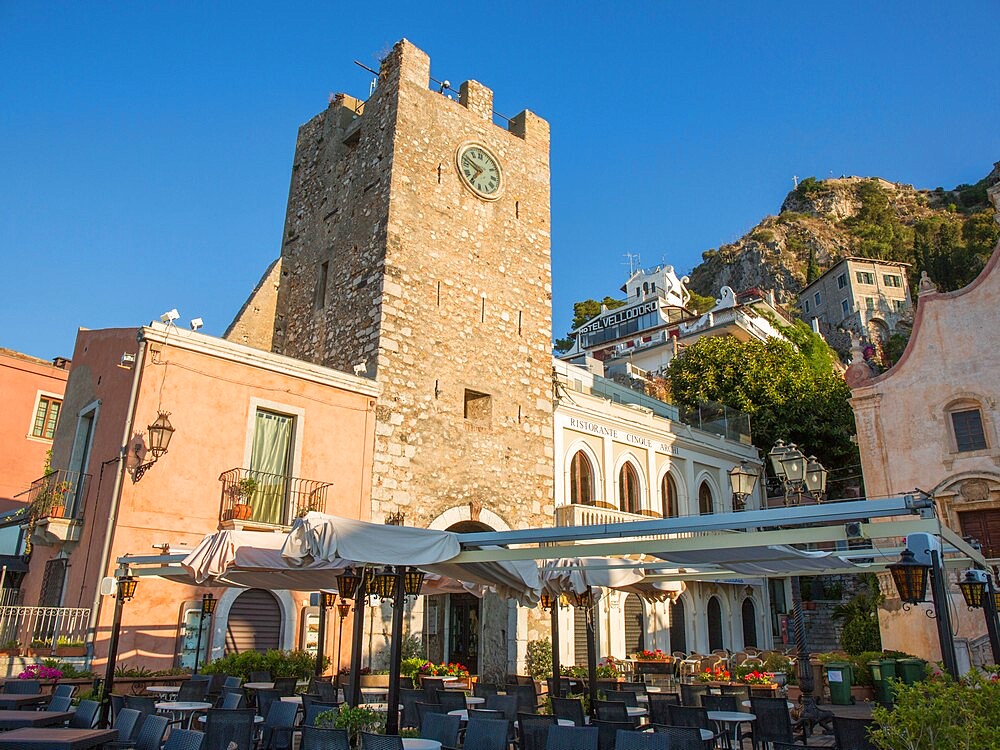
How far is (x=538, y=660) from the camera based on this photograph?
1739 centimetres

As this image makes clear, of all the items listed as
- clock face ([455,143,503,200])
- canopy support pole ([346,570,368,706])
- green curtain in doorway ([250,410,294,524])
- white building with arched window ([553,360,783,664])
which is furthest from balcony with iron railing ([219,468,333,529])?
clock face ([455,143,503,200])

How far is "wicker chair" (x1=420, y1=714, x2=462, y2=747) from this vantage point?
746 centimetres

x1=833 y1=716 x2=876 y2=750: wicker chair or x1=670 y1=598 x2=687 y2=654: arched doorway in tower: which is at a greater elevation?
x1=670 y1=598 x2=687 y2=654: arched doorway in tower

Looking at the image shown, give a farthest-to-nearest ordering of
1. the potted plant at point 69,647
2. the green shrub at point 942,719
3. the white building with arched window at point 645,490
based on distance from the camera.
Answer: the white building with arched window at point 645,490 → the potted plant at point 69,647 → the green shrub at point 942,719

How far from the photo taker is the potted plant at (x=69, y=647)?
38.8 ft

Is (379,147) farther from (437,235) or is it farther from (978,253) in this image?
(978,253)

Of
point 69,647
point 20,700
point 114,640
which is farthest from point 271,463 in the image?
point 20,700

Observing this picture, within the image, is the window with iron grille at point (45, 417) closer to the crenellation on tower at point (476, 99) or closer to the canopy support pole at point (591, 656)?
the crenellation on tower at point (476, 99)

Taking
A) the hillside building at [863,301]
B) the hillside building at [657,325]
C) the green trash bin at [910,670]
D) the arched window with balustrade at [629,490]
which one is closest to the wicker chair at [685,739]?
the green trash bin at [910,670]

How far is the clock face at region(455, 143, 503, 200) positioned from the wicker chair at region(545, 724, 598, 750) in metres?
15.0

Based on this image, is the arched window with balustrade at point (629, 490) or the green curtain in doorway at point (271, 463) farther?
the arched window with balustrade at point (629, 490)

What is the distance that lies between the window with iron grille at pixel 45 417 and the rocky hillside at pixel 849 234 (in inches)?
2315

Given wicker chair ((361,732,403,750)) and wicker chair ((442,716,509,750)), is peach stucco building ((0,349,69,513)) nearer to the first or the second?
wicker chair ((442,716,509,750))

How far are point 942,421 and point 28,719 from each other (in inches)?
848
